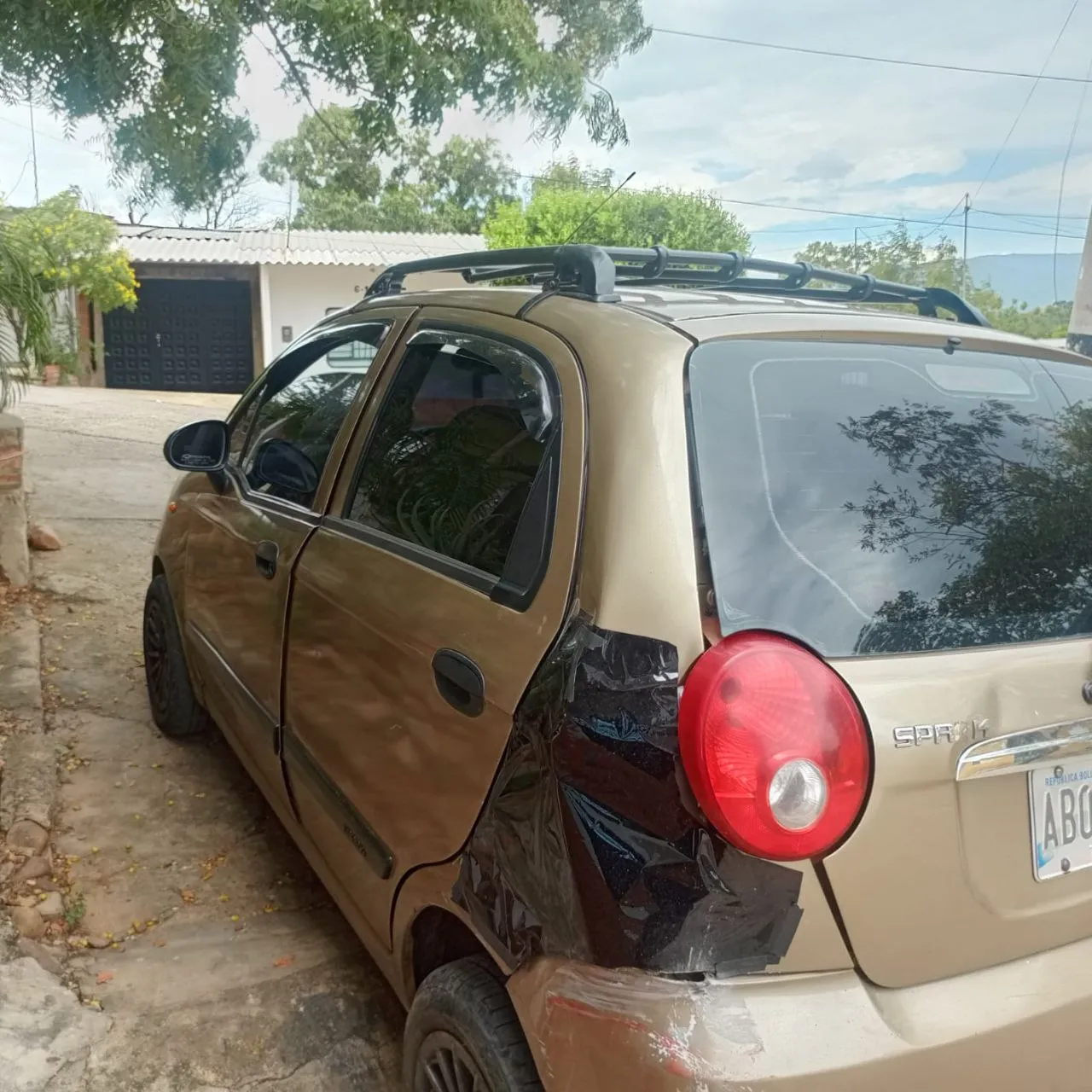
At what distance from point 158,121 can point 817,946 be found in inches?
240

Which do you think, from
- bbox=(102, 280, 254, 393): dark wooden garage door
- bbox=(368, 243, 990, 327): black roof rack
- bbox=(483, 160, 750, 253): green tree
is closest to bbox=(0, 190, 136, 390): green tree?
bbox=(368, 243, 990, 327): black roof rack

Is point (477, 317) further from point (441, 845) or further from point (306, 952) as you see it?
point (306, 952)

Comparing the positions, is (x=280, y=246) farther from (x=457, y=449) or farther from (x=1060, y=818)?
(x=1060, y=818)

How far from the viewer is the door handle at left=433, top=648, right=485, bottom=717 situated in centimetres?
175

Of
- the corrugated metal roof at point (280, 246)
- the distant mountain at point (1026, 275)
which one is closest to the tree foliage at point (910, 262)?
the distant mountain at point (1026, 275)

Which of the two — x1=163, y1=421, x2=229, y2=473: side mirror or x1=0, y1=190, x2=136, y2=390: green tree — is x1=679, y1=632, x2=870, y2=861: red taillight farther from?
x1=0, y1=190, x2=136, y2=390: green tree

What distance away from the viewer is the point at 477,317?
2.24 m

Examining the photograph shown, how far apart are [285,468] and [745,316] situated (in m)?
1.56

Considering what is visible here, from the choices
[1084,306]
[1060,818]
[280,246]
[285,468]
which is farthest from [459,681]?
[280,246]

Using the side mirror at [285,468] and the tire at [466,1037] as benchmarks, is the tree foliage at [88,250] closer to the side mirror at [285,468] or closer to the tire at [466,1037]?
the side mirror at [285,468]

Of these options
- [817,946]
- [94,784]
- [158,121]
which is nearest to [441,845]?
[817,946]

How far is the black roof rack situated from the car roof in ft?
0.26

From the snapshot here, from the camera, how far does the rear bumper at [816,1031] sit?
1.34 m

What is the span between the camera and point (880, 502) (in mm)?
1660
